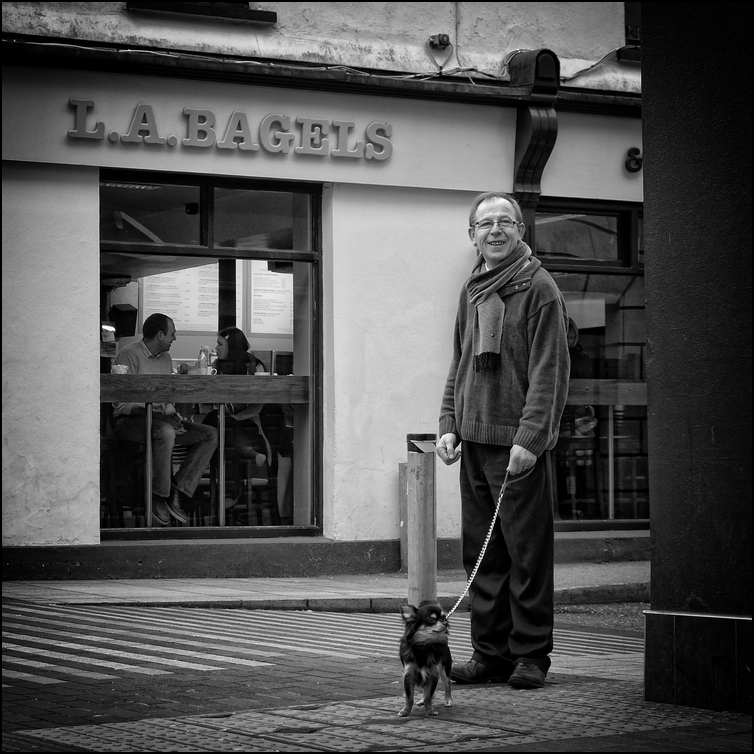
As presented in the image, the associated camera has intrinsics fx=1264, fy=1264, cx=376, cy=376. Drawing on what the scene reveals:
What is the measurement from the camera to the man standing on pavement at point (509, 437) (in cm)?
544

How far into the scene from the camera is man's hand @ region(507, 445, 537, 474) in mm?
5324

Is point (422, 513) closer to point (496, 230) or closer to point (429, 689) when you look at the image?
point (496, 230)

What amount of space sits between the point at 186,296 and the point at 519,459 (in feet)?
23.5

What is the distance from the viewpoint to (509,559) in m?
5.66

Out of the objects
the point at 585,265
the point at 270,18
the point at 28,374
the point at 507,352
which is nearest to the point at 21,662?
the point at 507,352

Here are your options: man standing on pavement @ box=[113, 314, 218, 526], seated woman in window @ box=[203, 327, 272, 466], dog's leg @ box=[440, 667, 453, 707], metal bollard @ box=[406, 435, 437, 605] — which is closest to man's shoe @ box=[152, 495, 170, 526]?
man standing on pavement @ box=[113, 314, 218, 526]

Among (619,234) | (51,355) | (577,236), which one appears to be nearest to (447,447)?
(51,355)

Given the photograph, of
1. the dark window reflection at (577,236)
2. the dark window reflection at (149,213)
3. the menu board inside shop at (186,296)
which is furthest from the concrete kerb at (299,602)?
the dark window reflection at (577,236)

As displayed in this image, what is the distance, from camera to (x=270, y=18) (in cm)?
1195

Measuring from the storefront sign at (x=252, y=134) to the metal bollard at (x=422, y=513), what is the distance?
5.97 metres

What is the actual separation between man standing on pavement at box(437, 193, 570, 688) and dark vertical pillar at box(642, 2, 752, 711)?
0.52 meters

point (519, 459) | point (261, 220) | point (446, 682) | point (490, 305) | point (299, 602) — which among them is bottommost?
point (299, 602)

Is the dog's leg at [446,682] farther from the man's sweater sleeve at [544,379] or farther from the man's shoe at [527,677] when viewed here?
the man's sweater sleeve at [544,379]

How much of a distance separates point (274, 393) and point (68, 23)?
152 inches
